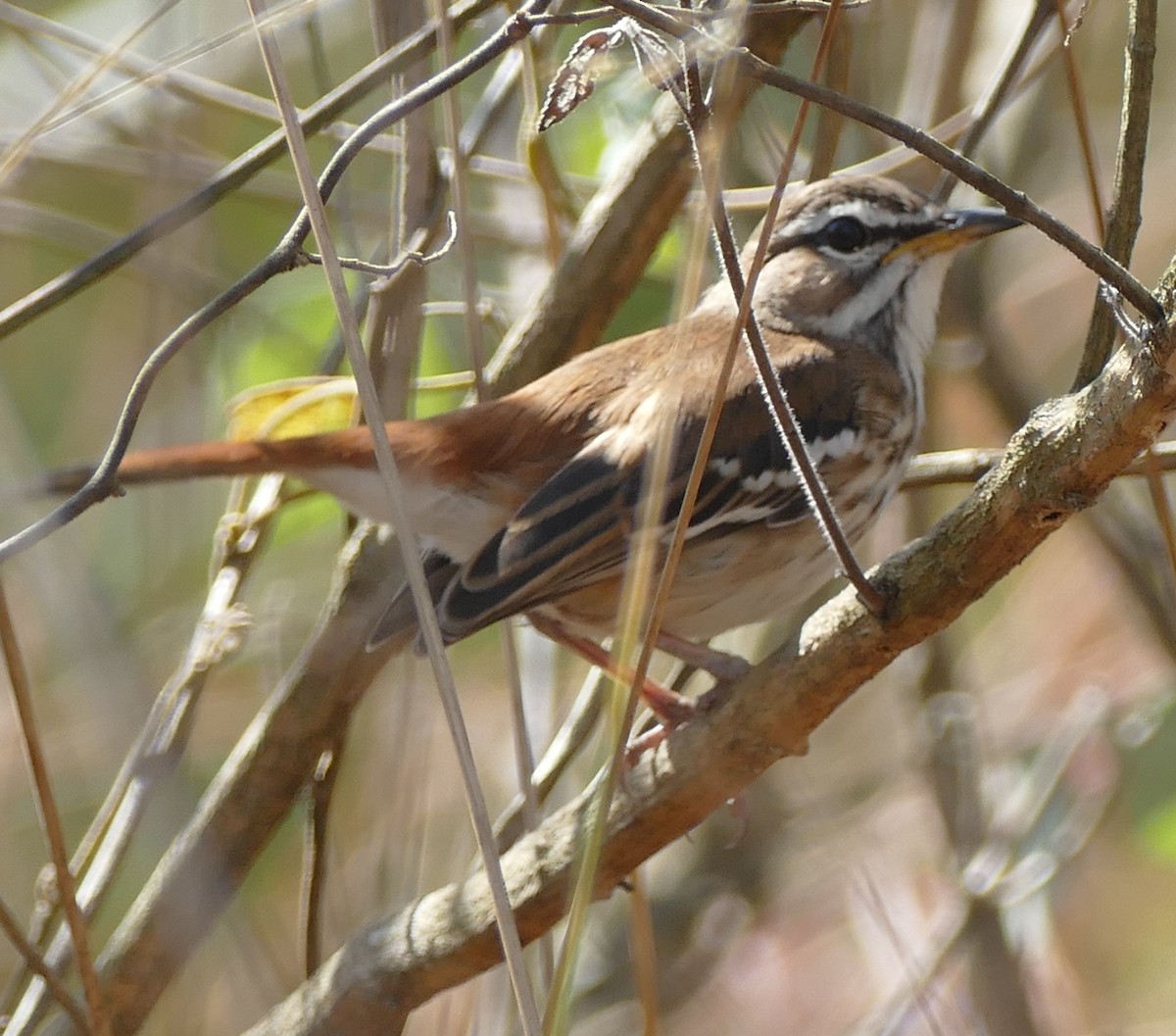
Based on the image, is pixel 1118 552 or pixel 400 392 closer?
pixel 400 392

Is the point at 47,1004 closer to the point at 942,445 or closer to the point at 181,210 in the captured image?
the point at 181,210

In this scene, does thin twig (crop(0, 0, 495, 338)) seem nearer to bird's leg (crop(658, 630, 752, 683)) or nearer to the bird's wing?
the bird's wing

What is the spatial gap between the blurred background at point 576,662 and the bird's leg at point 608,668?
0.33 meters

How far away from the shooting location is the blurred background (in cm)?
320

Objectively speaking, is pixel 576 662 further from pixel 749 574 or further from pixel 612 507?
pixel 612 507

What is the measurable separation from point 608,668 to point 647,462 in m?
0.41

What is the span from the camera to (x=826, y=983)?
4.82 m

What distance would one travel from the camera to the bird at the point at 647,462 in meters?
2.85

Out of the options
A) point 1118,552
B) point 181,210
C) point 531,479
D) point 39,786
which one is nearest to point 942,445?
point 1118,552

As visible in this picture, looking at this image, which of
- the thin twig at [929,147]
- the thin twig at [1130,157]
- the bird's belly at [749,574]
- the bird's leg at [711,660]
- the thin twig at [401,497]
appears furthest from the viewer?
the bird's belly at [749,574]

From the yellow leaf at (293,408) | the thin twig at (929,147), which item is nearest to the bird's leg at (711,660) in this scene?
the yellow leaf at (293,408)

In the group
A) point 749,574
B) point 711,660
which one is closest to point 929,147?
point 711,660

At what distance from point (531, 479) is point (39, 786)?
57.1 inches

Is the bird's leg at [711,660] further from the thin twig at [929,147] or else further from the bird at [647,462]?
the thin twig at [929,147]
